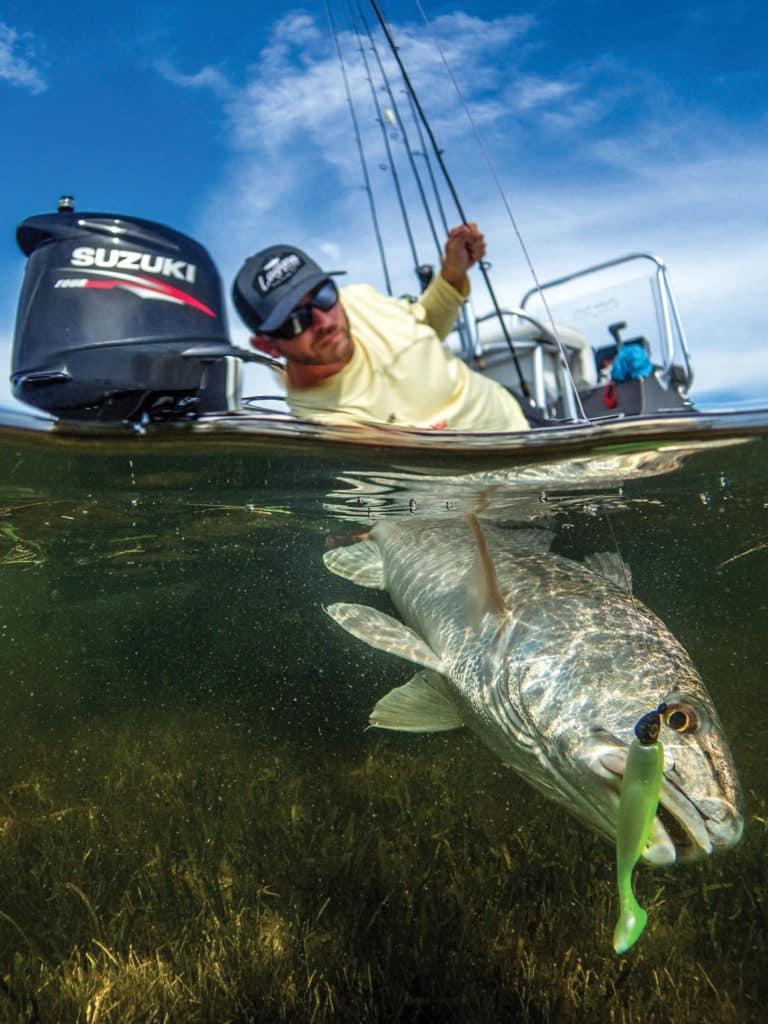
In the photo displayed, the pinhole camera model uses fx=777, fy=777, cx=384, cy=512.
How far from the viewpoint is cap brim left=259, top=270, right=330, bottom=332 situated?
207 inches

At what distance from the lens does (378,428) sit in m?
6.10

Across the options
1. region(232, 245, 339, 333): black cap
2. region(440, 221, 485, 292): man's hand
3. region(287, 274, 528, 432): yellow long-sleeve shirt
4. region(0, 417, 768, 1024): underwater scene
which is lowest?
region(0, 417, 768, 1024): underwater scene

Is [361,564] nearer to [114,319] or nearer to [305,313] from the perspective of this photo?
[305,313]

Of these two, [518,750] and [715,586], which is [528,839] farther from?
[715,586]

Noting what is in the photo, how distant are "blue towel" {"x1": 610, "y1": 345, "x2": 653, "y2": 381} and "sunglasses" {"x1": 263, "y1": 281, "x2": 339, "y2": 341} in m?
2.81

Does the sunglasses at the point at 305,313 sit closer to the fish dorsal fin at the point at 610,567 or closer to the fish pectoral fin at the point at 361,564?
the fish dorsal fin at the point at 610,567

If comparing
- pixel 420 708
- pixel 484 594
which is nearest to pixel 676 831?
pixel 420 708

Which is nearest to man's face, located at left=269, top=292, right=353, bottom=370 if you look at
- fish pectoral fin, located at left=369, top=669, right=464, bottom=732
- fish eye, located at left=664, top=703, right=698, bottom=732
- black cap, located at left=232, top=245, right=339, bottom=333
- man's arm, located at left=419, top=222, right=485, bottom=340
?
black cap, located at left=232, top=245, right=339, bottom=333

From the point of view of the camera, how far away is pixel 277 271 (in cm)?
543

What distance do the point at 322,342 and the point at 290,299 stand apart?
0.39 metres

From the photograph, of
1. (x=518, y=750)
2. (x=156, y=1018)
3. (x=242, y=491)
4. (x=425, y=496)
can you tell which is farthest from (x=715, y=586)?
(x=156, y=1018)

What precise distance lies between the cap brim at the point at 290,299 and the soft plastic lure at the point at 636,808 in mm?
3564

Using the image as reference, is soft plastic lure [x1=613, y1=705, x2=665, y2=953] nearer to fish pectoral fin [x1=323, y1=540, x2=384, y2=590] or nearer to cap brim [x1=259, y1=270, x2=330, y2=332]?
cap brim [x1=259, y1=270, x2=330, y2=332]

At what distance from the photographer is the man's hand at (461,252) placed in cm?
597
